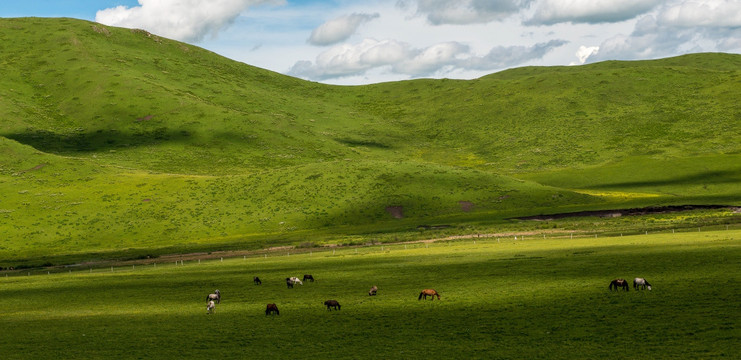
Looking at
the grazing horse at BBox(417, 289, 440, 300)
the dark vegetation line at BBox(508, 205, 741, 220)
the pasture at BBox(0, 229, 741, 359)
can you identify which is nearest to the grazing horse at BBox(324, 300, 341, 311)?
the pasture at BBox(0, 229, 741, 359)

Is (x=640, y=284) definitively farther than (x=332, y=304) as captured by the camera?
No

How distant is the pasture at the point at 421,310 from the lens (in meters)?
33.9

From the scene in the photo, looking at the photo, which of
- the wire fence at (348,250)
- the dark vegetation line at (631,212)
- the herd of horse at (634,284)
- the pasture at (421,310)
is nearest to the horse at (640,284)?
the herd of horse at (634,284)

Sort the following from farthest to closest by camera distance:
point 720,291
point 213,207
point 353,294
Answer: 1. point 213,207
2. point 353,294
3. point 720,291

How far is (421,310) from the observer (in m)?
43.6

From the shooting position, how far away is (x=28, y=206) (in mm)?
151125

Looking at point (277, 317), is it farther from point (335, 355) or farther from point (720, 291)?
point (720, 291)

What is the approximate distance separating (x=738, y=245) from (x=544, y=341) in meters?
39.6

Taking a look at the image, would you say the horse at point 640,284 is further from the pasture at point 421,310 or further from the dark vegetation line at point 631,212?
the dark vegetation line at point 631,212

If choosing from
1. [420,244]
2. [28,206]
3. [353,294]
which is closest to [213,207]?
[28,206]

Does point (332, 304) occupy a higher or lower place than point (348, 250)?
lower

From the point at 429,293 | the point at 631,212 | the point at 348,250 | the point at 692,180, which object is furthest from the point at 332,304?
the point at 692,180

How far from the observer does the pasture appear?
33.9 m

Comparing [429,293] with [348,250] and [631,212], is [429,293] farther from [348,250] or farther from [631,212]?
[631,212]
